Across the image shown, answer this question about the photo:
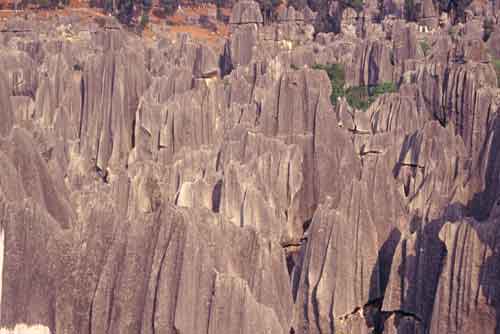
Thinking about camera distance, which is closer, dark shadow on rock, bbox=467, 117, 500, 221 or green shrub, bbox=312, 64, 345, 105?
dark shadow on rock, bbox=467, 117, 500, 221

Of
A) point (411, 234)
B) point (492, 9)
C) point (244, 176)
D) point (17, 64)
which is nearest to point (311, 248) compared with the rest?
point (411, 234)

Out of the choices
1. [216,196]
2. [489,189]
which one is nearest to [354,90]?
[216,196]

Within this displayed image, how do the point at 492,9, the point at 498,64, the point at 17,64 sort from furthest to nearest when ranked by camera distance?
the point at 492,9 < the point at 498,64 < the point at 17,64

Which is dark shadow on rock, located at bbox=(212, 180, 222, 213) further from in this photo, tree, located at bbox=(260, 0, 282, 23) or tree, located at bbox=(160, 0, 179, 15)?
tree, located at bbox=(160, 0, 179, 15)

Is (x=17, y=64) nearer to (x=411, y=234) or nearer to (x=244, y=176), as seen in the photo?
(x=244, y=176)

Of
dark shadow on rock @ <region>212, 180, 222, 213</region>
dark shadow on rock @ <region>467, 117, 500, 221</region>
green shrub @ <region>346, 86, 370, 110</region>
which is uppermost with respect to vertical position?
dark shadow on rock @ <region>467, 117, 500, 221</region>

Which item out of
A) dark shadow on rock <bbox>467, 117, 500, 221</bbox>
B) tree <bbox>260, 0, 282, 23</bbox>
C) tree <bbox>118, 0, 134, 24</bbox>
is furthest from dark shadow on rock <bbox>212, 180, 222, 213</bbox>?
tree <bbox>118, 0, 134, 24</bbox>
